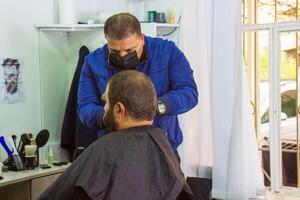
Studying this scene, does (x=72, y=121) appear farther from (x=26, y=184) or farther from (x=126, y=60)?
(x=126, y=60)

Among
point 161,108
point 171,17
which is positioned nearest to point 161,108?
point 161,108

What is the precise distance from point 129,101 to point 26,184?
1219 millimetres

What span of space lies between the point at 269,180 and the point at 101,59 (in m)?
2.30

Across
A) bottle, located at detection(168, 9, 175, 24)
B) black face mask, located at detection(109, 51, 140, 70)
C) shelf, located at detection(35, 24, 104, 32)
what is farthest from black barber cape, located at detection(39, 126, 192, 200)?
bottle, located at detection(168, 9, 175, 24)

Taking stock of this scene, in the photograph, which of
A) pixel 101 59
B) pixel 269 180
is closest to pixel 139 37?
pixel 101 59

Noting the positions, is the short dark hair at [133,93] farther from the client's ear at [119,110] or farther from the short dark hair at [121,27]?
the short dark hair at [121,27]

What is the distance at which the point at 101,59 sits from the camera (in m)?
1.92

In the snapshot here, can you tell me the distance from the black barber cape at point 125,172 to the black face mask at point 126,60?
36 cm

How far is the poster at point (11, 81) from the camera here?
2.81 m

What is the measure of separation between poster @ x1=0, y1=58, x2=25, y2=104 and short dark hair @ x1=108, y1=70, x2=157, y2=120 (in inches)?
60.1

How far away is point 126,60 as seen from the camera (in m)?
1.81

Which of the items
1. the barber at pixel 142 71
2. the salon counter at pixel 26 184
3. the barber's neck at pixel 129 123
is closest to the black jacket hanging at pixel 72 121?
the salon counter at pixel 26 184

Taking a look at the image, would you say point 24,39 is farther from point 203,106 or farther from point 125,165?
point 125,165

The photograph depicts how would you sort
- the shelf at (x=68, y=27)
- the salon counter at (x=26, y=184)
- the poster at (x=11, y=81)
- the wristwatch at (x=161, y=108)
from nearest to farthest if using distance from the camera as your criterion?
the wristwatch at (x=161, y=108), the salon counter at (x=26, y=184), the poster at (x=11, y=81), the shelf at (x=68, y=27)
